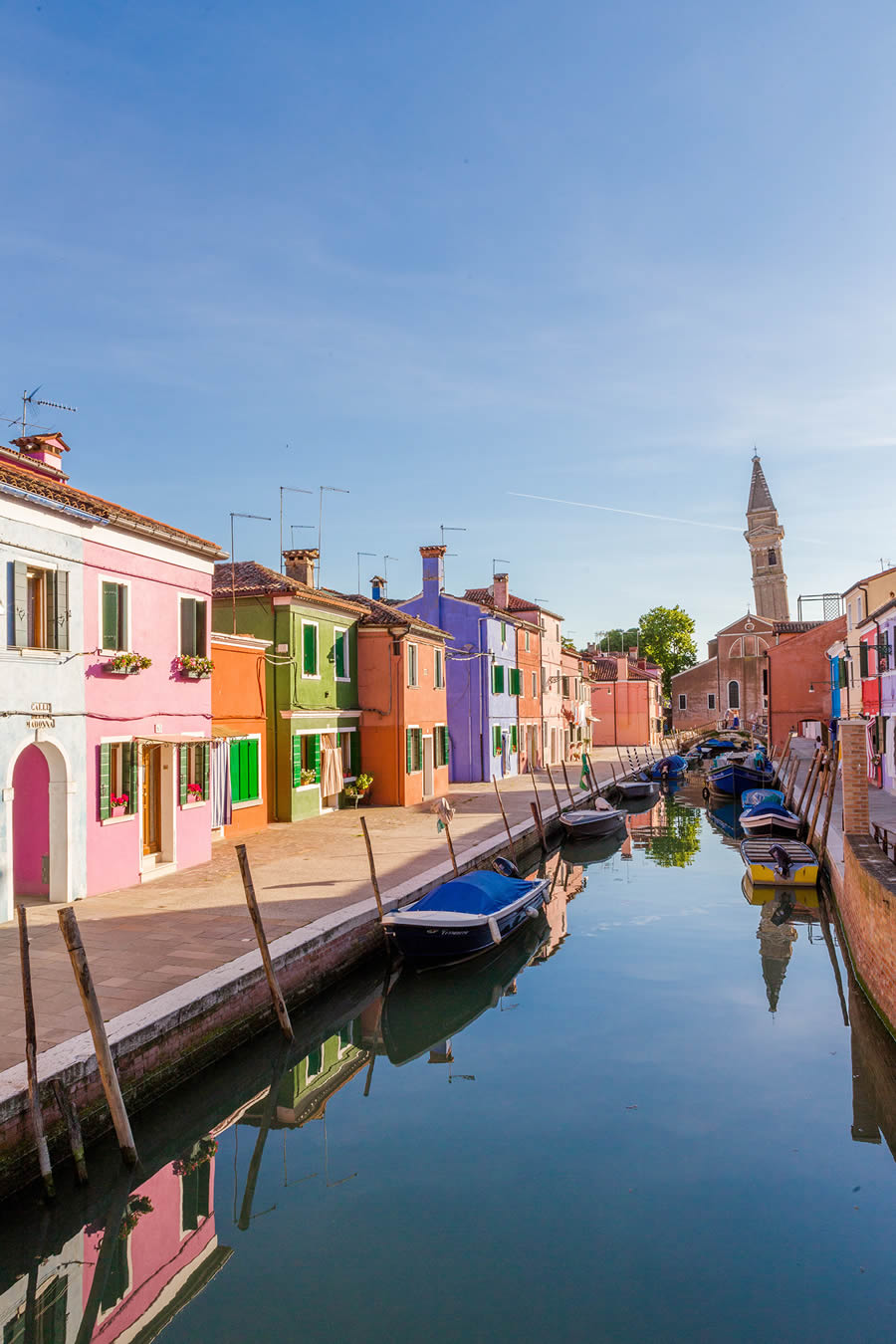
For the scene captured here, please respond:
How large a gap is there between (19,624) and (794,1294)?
1182 cm

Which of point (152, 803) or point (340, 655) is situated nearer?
point (152, 803)

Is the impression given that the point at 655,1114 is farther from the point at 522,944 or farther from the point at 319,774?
the point at 319,774

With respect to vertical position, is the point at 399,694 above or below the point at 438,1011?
above

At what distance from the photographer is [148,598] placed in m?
15.7

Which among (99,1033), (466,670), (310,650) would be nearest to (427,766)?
(310,650)

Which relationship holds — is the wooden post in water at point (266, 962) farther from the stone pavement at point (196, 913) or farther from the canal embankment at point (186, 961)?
the stone pavement at point (196, 913)

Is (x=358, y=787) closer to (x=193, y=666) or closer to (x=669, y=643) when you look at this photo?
(x=193, y=666)

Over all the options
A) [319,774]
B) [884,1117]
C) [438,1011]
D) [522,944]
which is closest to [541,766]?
[319,774]

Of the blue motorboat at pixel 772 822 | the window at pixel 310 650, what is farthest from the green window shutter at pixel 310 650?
the blue motorboat at pixel 772 822

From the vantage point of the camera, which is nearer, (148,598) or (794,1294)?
(794,1294)

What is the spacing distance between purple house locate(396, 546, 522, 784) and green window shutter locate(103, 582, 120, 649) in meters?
21.5

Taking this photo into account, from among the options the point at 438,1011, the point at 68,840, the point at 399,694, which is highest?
the point at 399,694

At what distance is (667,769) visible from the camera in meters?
48.5

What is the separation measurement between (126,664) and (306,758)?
9.60 meters
